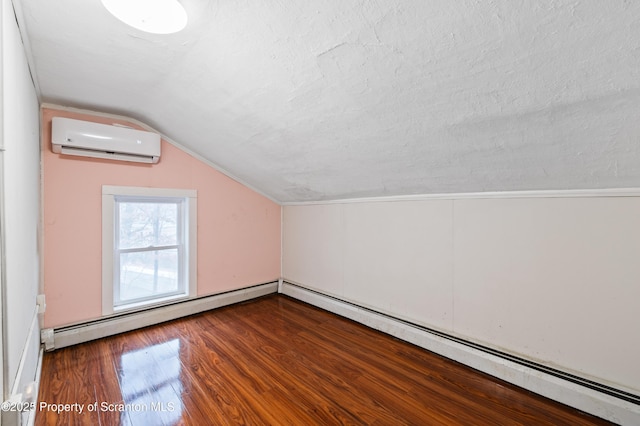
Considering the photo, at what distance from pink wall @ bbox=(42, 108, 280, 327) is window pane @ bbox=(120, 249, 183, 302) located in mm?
261

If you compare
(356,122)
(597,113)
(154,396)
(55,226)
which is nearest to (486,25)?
(597,113)

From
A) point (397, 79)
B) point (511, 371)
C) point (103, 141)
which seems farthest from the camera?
point (103, 141)

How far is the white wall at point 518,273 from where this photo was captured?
1.55m

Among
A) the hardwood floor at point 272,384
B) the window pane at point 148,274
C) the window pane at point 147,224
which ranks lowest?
the hardwood floor at point 272,384

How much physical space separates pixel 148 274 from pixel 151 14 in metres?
2.51

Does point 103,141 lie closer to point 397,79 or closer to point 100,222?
point 100,222

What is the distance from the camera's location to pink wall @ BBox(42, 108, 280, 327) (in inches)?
92.1

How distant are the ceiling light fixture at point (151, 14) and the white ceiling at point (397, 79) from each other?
68 mm

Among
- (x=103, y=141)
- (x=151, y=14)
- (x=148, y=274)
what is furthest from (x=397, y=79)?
(x=148, y=274)

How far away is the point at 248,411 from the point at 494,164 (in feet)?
6.72

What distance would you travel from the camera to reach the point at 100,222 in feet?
8.34

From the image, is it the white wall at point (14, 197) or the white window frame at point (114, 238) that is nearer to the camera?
the white wall at point (14, 197)

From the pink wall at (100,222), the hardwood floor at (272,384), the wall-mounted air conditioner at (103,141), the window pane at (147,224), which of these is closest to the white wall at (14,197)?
the hardwood floor at (272,384)

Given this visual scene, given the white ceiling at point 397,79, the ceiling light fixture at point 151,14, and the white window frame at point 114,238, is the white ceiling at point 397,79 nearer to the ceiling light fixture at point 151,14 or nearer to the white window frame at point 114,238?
the ceiling light fixture at point 151,14
